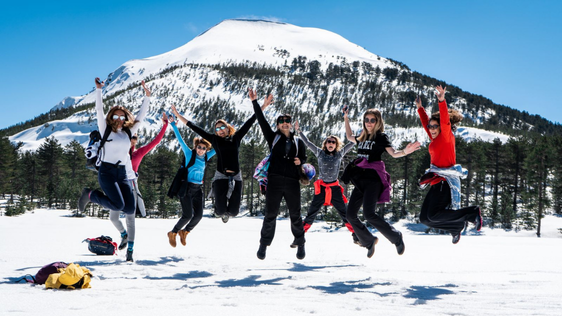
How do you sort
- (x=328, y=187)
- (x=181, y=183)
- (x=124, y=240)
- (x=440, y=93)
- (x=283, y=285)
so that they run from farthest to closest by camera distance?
(x=328, y=187)
(x=181, y=183)
(x=124, y=240)
(x=440, y=93)
(x=283, y=285)

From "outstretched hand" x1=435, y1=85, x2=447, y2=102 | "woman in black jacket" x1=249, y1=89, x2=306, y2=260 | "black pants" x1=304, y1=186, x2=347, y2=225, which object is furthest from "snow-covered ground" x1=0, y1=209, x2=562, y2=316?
"outstretched hand" x1=435, y1=85, x2=447, y2=102

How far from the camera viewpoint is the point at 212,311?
3.70 m

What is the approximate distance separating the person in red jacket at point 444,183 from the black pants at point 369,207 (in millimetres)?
585

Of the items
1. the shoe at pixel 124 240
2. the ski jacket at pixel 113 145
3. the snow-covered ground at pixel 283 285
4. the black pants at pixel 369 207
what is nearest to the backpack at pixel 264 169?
the black pants at pixel 369 207

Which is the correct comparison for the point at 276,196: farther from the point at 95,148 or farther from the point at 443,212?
the point at 95,148

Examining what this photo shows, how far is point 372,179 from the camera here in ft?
20.3

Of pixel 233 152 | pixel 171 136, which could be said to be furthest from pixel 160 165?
pixel 171 136

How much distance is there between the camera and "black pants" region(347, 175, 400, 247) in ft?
19.9

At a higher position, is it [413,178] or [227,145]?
[413,178]

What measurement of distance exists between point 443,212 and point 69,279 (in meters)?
5.19

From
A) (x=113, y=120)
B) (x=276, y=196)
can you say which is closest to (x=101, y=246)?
(x=113, y=120)

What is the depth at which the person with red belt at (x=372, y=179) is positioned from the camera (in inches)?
240

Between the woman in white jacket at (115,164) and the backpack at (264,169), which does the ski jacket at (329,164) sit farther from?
the woman in white jacket at (115,164)

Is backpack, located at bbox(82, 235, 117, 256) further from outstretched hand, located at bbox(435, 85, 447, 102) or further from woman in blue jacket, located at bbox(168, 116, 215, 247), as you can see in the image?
outstretched hand, located at bbox(435, 85, 447, 102)
